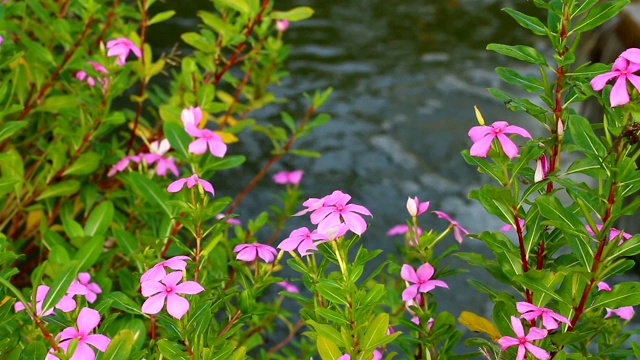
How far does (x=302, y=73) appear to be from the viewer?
209 inches

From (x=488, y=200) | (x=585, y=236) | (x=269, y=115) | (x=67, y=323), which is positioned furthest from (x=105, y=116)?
(x=269, y=115)

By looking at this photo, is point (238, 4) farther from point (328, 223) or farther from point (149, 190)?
Result: point (328, 223)

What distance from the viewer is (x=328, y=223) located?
44.9 inches

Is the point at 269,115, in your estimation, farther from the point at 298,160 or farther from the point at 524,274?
the point at 524,274

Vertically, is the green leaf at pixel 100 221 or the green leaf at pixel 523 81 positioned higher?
the green leaf at pixel 523 81

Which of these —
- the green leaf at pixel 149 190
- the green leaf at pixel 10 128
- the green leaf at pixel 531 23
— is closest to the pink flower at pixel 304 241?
the green leaf at pixel 531 23

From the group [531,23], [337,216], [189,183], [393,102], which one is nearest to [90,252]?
[189,183]

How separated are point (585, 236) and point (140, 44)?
4.69ft

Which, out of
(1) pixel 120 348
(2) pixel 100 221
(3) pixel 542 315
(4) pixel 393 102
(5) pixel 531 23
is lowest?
(4) pixel 393 102

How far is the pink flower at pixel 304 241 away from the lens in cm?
115

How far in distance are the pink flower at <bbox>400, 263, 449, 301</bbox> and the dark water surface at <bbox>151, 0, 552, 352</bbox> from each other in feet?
7.36

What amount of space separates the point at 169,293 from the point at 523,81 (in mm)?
637

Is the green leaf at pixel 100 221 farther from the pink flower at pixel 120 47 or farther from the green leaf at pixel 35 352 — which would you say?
the green leaf at pixel 35 352

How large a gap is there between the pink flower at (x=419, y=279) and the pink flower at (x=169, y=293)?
42 centimetres
